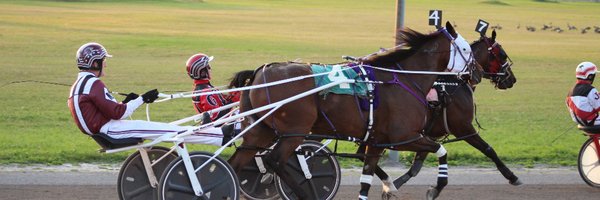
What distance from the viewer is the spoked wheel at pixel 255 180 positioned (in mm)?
8398

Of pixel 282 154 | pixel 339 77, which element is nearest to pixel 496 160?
pixel 339 77

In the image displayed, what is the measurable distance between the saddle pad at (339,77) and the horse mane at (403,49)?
0.50m

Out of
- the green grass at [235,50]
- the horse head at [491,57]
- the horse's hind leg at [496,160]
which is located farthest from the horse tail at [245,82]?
the green grass at [235,50]

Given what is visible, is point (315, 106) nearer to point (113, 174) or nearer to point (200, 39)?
point (113, 174)

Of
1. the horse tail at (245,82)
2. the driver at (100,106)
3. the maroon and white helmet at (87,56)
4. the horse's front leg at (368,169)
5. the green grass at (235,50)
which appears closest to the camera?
the driver at (100,106)

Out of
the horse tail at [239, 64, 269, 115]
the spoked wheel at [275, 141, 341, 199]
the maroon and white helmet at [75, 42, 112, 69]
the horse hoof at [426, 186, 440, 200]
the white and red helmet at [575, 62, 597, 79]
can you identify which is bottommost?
the horse hoof at [426, 186, 440, 200]

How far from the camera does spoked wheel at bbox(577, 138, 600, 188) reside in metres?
9.44

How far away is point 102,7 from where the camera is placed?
52.0m

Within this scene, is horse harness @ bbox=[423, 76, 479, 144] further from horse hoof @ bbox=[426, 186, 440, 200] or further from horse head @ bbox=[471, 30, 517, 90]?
horse hoof @ bbox=[426, 186, 440, 200]

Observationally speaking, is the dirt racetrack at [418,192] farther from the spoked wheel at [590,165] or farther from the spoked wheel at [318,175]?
the spoked wheel at [318,175]

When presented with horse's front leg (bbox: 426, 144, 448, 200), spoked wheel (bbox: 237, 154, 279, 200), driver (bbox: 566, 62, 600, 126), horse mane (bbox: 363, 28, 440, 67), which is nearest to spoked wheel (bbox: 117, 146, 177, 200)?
spoked wheel (bbox: 237, 154, 279, 200)

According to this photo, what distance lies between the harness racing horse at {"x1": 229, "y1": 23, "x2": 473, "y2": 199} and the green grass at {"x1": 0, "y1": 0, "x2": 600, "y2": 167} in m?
2.67

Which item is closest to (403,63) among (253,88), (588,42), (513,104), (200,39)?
(253,88)

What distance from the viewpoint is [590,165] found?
9508mm
